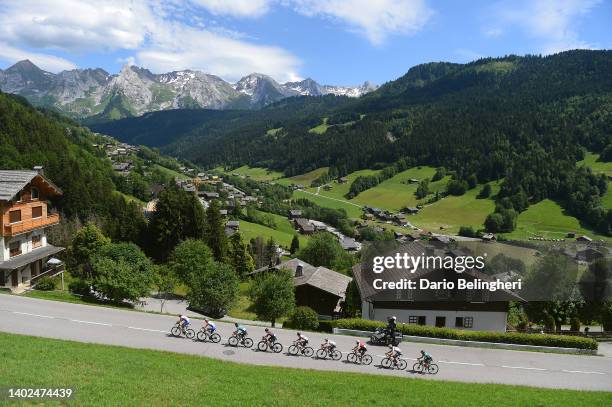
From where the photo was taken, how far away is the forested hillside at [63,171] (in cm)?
6681

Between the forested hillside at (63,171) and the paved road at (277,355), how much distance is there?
34729 millimetres

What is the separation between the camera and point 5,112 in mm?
110438

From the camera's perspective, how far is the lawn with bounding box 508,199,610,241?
152 m

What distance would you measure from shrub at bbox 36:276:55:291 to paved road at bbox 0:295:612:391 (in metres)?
7.18

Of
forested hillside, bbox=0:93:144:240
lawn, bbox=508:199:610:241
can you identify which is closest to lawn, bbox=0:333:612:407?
forested hillside, bbox=0:93:144:240

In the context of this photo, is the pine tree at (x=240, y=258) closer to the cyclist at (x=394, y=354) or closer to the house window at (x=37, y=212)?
the house window at (x=37, y=212)

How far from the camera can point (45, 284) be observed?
39000mm

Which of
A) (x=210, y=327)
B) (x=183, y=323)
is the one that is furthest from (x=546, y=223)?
(x=183, y=323)

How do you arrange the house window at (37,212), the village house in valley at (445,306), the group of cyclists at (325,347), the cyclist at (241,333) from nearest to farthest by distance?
1. the group of cyclists at (325,347)
2. the cyclist at (241,333)
3. the house window at (37,212)
4. the village house in valley at (445,306)

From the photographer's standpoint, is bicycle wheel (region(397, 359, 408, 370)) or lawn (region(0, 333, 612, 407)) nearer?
lawn (region(0, 333, 612, 407))

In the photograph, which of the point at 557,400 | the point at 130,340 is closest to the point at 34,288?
the point at 130,340

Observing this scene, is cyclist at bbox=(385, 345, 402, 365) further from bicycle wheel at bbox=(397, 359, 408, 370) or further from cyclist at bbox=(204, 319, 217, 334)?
cyclist at bbox=(204, 319, 217, 334)

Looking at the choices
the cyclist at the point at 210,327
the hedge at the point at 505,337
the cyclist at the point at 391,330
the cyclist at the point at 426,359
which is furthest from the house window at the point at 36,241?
the cyclist at the point at 426,359

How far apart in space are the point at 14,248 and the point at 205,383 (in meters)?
30.5
